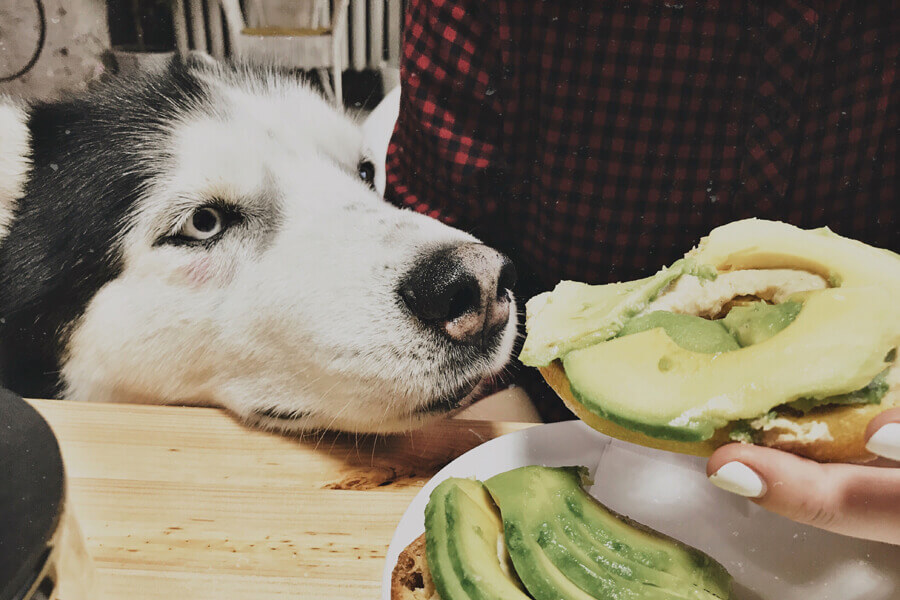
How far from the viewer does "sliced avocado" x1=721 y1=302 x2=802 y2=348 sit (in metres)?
0.47

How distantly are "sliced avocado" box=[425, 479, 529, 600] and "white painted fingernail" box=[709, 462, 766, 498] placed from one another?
0.60 ft

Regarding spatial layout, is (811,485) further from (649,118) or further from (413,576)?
(649,118)

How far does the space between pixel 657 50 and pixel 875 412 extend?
0.53 meters

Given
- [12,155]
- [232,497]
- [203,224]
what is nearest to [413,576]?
[232,497]

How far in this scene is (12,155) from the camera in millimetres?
773

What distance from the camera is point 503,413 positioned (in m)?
0.98

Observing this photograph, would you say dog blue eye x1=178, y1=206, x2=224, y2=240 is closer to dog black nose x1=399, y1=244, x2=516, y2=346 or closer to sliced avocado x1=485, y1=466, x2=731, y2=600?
dog black nose x1=399, y1=244, x2=516, y2=346

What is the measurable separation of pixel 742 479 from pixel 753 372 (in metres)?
0.08

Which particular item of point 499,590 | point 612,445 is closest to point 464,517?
point 499,590

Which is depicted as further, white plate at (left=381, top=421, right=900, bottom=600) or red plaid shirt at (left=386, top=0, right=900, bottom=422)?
red plaid shirt at (left=386, top=0, right=900, bottom=422)

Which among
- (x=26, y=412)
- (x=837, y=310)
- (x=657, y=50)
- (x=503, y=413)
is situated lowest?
(x=503, y=413)

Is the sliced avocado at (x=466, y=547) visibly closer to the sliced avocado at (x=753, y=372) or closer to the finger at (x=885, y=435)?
the sliced avocado at (x=753, y=372)

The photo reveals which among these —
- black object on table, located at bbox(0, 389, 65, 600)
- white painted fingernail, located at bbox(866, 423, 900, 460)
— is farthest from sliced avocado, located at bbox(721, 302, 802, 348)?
black object on table, located at bbox(0, 389, 65, 600)

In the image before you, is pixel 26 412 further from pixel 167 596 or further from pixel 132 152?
pixel 132 152
